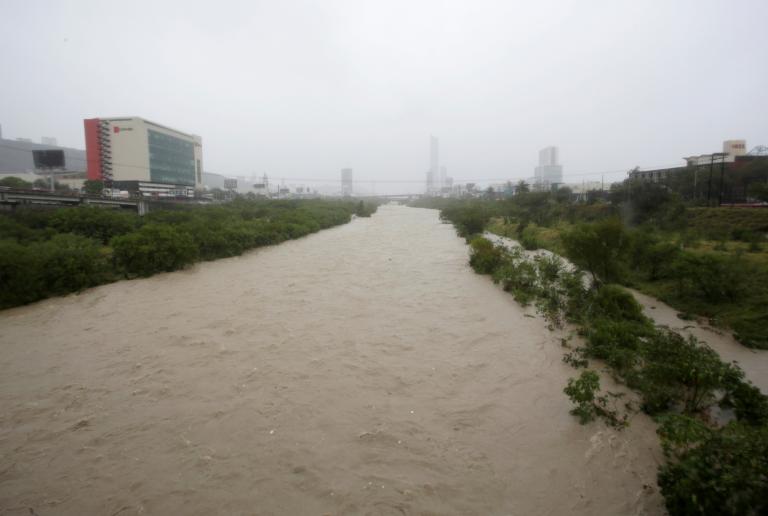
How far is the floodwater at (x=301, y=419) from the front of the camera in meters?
3.30

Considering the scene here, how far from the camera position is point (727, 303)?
8273 mm

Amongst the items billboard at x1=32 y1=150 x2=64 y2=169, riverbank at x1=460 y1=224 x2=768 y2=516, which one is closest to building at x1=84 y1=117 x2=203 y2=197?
billboard at x1=32 y1=150 x2=64 y2=169

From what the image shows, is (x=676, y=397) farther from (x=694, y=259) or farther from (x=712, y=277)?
(x=694, y=259)

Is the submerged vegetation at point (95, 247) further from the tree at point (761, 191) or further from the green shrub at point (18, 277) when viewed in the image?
the tree at point (761, 191)

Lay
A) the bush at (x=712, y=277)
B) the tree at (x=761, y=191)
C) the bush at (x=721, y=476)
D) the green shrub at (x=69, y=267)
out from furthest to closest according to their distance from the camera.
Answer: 1. the tree at (x=761, y=191)
2. the green shrub at (x=69, y=267)
3. the bush at (x=712, y=277)
4. the bush at (x=721, y=476)

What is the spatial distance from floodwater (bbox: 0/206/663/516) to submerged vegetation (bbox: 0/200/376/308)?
1173 millimetres

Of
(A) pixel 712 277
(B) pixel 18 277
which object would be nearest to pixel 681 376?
(A) pixel 712 277

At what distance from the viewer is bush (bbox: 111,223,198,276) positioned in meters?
12.3

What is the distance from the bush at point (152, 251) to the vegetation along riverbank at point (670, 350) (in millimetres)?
10619

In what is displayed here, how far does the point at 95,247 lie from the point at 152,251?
1.67m

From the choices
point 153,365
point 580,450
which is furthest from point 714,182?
point 153,365

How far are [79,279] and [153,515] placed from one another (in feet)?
32.7

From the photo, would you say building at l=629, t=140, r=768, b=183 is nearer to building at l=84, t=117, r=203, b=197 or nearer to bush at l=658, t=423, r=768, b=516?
bush at l=658, t=423, r=768, b=516

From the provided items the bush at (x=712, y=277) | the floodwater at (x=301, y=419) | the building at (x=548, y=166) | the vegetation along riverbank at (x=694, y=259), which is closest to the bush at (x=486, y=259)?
the vegetation along riverbank at (x=694, y=259)
